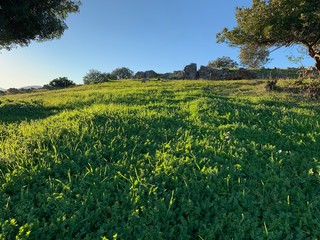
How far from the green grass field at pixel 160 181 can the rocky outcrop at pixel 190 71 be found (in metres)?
30.9

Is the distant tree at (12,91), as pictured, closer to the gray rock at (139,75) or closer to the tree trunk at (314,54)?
the gray rock at (139,75)

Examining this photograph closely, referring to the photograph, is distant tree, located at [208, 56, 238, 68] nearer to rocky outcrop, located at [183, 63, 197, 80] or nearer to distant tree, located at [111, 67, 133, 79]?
distant tree, located at [111, 67, 133, 79]

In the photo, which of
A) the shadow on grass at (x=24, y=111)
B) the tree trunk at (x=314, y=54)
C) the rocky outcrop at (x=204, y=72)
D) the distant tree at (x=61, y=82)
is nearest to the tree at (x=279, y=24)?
the tree trunk at (x=314, y=54)

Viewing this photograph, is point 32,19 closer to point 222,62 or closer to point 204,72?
point 204,72

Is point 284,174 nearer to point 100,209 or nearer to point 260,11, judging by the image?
point 100,209

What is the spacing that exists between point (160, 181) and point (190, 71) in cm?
3577

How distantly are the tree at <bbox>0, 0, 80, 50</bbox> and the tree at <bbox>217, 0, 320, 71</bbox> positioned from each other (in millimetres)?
11884

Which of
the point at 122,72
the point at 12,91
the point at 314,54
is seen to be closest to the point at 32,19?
the point at 314,54

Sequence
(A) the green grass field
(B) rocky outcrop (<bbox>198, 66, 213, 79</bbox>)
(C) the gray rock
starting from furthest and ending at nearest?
(C) the gray rock < (B) rocky outcrop (<bbox>198, 66, 213, 79</bbox>) < (A) the green grass field

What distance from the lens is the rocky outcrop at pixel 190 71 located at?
37819 millimetres

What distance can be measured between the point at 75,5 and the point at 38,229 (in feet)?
62.6

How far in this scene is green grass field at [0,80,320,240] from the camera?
3.61 meters

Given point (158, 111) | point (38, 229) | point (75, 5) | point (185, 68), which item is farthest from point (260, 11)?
point (185, 68)

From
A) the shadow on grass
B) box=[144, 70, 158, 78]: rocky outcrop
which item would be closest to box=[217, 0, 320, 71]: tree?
the shadow on grass
